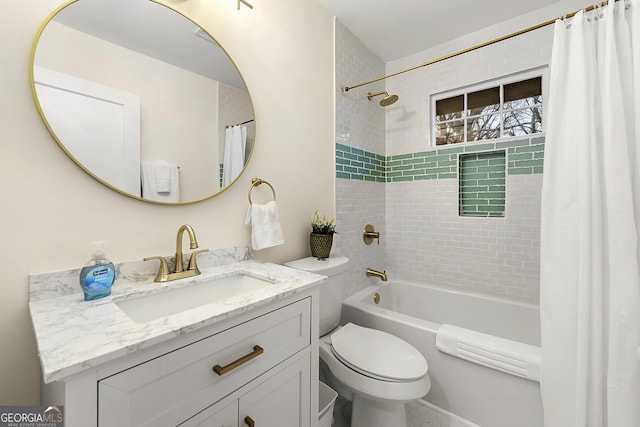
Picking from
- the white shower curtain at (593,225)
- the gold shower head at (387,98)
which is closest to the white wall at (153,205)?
the gold shower head at (387,98)

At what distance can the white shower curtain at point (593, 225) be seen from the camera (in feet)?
3.38

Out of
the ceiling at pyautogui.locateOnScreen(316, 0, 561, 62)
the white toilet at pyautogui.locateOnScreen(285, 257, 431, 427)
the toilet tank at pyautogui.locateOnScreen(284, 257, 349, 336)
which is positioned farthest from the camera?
the ceiling at pyautogui.locateOnScreen(316, 0, 561, 62)

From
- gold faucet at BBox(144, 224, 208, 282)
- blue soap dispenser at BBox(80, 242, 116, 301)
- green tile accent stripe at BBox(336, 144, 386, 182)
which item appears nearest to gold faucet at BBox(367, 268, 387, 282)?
green tile accent stripe at BBox(336, 144, 386, 182)

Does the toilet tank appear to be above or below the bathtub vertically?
above

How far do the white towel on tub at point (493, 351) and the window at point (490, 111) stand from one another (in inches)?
61.9

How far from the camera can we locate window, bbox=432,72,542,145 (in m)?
2.08

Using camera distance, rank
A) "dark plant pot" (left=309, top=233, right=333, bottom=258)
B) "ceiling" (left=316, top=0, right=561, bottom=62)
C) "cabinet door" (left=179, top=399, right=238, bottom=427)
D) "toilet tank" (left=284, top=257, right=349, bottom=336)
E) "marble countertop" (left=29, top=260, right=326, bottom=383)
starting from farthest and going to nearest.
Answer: "ceiling" (left=316, top=0, right=561, bottom=62) → "dark plant pot" (left=309, top=233, right=333, bottom=258) → "toilet tank" (left=284, top=257, right=349, bottom=336) → "cabinet door" (left=179, top=399, right=238, bottom=427) → "marble countertop" (left=29, top=260, right=326, bottom=383)

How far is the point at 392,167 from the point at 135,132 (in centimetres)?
213

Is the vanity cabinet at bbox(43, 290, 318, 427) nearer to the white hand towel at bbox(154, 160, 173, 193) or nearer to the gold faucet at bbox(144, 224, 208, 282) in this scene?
the gold faucet at bbox(144, 224, 208, 282)

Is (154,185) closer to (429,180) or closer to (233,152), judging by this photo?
(233,152)

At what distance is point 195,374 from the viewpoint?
0.70 m

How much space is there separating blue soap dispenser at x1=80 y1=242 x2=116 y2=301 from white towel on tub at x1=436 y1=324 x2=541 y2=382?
1.59 m

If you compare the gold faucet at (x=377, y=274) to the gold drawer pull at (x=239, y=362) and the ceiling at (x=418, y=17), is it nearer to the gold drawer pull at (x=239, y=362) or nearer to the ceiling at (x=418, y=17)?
the gold drawer pull at (x=239, y=362)

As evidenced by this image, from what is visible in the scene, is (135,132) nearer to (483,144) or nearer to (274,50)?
(274,50)
